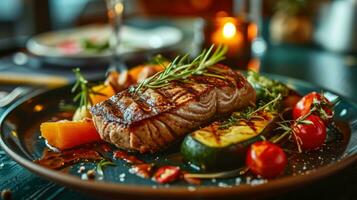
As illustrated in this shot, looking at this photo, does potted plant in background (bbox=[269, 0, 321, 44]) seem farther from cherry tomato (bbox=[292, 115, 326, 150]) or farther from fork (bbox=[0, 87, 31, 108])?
cherry tomato (bbox=[292, 115, 326, 150])

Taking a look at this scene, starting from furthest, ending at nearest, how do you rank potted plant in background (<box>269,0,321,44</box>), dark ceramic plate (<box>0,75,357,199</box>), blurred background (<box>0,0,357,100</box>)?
potted plant in background (<box>269,0,321,44</box>) < blurred background (<box>0,0,357,100</box>) < dark ceramic plate (<box>0,75,357,199</box>)

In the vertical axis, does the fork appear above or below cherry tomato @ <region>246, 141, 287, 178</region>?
below

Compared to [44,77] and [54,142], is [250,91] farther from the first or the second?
[44,77]

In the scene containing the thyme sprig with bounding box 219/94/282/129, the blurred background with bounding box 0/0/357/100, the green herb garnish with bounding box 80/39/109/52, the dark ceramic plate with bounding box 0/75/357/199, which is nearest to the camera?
the dark ceramic plate with bounding box 0/75/357/199

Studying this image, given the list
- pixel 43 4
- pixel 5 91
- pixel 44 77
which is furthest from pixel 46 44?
pixel 43 4

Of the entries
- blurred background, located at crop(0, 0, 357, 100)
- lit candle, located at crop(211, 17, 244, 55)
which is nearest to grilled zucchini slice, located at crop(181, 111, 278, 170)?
blurred background, located at crop(0, 0, 357, 100)

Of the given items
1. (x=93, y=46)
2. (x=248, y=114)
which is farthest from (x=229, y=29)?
(x=248, y=114)

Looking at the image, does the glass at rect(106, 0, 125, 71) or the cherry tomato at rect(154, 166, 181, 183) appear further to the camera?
the glass at rect(106, 0, 125, 71)
